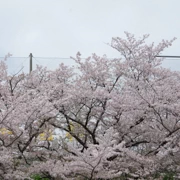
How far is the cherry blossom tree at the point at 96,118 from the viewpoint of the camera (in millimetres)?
3344

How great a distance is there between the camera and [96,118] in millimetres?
4316

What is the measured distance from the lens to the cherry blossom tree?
132 inches

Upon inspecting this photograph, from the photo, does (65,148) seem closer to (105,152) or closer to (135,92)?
(135,92)

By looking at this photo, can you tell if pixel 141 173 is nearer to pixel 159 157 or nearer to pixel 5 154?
pixel 159 157

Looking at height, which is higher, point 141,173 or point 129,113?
point 129,113

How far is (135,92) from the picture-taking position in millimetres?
3855

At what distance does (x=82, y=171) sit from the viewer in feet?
11.1

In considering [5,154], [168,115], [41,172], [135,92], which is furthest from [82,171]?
[168,115]

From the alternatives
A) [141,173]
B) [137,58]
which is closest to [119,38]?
[137,58]

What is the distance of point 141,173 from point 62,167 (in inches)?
31.3

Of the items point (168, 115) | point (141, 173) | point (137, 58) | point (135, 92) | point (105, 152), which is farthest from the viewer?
point (137, 58)

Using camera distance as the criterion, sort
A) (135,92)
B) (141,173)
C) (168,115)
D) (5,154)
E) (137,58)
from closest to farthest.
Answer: (5,154), (141,173), (135,92), (168,115), (137,58)

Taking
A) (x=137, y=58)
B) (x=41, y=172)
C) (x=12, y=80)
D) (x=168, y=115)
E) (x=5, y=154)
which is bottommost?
(x=41, y=172)

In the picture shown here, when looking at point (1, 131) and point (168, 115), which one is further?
point (168, 115)
